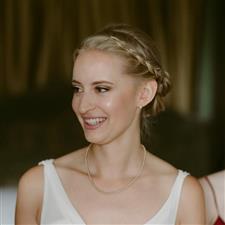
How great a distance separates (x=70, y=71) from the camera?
18.7 feet

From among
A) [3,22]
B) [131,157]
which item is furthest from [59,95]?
[131,157]

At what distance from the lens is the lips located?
74.2 inches

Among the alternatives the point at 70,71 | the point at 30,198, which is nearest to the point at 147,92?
the point at 30,198

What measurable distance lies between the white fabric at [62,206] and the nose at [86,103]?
28 centimetres

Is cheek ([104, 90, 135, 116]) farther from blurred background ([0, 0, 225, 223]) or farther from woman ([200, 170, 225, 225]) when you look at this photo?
blurred background ([0, 0, 225, 223])

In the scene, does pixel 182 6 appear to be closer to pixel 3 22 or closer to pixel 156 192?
pixel 3 22

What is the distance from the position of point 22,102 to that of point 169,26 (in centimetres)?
142

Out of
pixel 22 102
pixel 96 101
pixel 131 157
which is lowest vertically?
pixel 22 102

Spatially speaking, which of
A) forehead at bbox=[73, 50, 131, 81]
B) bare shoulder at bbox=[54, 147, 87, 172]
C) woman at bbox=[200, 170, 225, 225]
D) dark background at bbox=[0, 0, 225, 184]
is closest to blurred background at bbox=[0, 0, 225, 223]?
dark background at bbox=[0, 0, 225, 184]

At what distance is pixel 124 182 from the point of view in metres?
2.05

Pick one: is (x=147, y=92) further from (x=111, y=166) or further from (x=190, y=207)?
(x=190, y=207)

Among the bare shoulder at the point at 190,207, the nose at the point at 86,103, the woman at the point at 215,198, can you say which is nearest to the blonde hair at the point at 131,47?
the nose at the point at 86,103

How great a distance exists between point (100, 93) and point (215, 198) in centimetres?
65

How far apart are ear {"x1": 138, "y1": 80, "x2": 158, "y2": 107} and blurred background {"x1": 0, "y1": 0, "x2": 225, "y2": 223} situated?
3589mm
